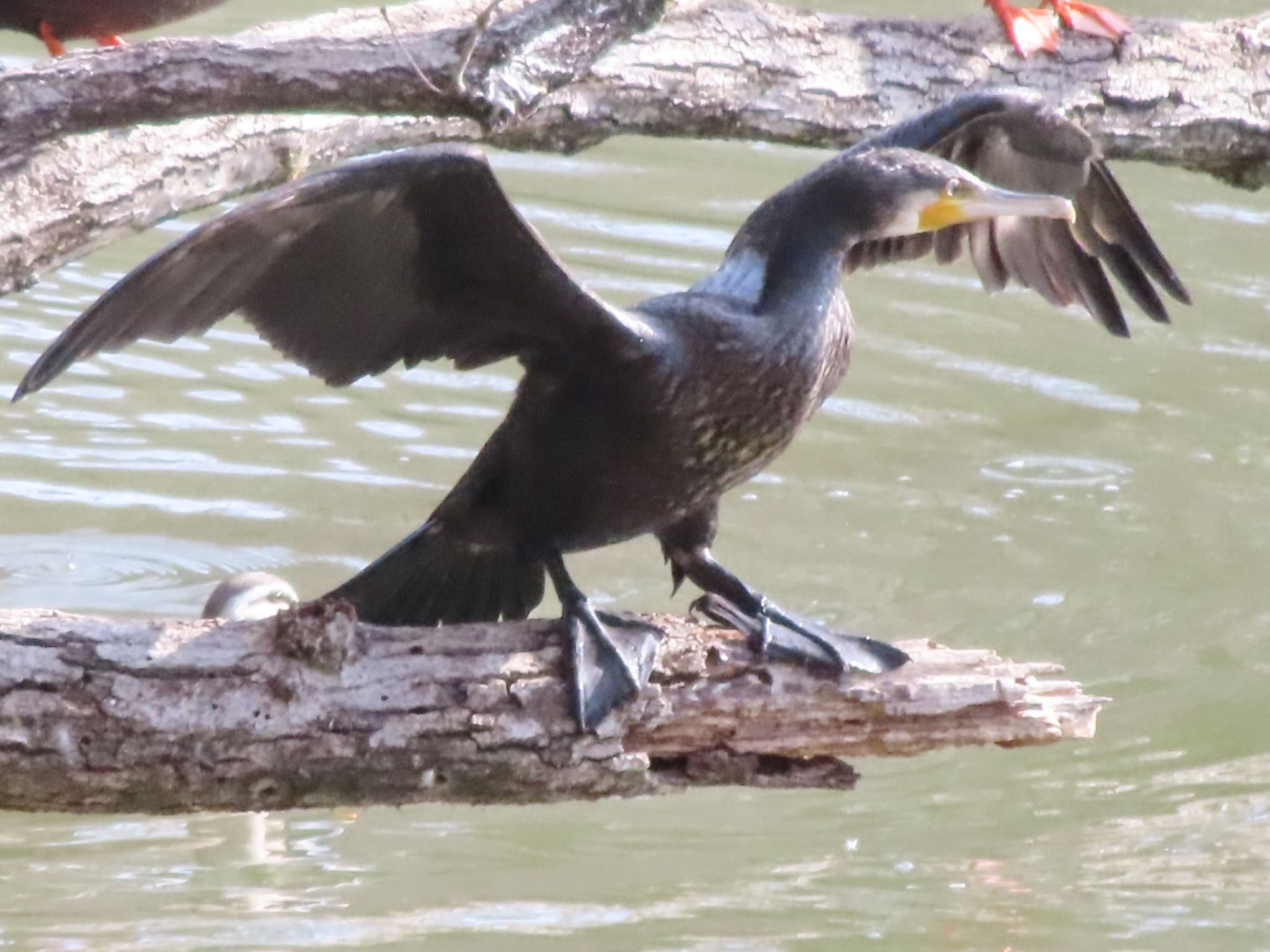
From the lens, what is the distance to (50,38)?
16.7ft

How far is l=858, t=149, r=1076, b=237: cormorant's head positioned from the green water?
1.39 meters

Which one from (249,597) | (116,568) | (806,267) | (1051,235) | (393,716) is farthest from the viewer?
(116,568)

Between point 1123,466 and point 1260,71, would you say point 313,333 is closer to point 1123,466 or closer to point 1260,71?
point 1260,71

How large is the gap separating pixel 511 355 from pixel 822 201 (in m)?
0.56

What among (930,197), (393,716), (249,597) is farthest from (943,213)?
(249,597)

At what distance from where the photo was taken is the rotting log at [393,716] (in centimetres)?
286

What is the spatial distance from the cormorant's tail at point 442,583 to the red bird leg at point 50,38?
2.19 meters

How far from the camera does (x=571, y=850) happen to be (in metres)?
4.34

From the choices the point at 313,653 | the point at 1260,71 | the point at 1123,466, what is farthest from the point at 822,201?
the point at 1123,466

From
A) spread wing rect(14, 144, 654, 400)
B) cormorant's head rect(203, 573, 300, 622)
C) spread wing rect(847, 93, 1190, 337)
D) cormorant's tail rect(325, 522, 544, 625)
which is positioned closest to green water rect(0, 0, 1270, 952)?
cormorant's head rect(203, 573, 300, 622)

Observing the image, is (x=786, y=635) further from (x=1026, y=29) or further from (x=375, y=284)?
(x=1026, y=29)

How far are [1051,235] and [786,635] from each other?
1326 mm

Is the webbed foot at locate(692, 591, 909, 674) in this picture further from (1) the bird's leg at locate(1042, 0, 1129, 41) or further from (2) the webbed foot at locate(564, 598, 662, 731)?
(1) the bird's leg at locate(1042, 0, 1129, 41)

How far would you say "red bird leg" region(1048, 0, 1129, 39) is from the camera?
471cm
